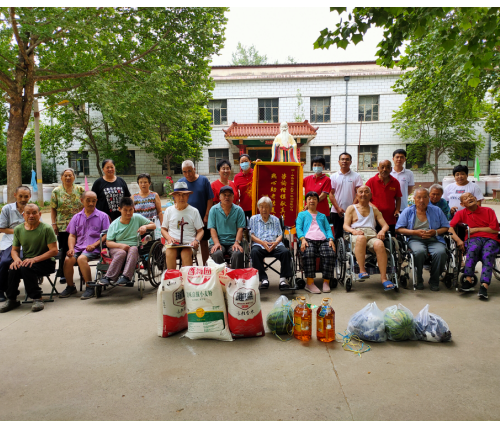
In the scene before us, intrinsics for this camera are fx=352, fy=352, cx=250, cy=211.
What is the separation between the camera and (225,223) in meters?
4.74

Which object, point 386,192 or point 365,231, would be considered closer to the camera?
point 365,231

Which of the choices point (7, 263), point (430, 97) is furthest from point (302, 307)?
point (430, 97)

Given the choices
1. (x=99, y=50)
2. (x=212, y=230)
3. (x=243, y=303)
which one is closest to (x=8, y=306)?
(x=212, y=230)

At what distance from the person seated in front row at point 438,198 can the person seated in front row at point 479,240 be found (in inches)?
16.2

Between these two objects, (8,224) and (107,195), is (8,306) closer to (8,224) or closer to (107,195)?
(8,224)

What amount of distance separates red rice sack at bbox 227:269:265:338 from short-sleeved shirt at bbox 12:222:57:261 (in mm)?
2582

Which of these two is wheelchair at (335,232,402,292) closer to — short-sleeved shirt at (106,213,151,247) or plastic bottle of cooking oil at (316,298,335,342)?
plastic bottle of cooking oil at (316,298,335,342)

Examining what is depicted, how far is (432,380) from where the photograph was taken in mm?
2488

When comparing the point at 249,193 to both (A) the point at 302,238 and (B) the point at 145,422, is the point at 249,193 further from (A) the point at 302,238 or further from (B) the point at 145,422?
(B) the point at 145,422

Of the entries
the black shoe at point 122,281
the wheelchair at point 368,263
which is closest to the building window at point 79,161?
the black shoe at point 122,281

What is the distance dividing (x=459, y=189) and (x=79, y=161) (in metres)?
23.4

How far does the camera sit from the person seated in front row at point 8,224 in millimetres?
4273

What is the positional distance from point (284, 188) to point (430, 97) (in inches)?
211

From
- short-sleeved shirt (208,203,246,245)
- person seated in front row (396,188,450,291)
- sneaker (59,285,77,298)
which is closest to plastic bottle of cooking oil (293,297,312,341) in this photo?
short-sleeved shirt (208,203,246,245)
